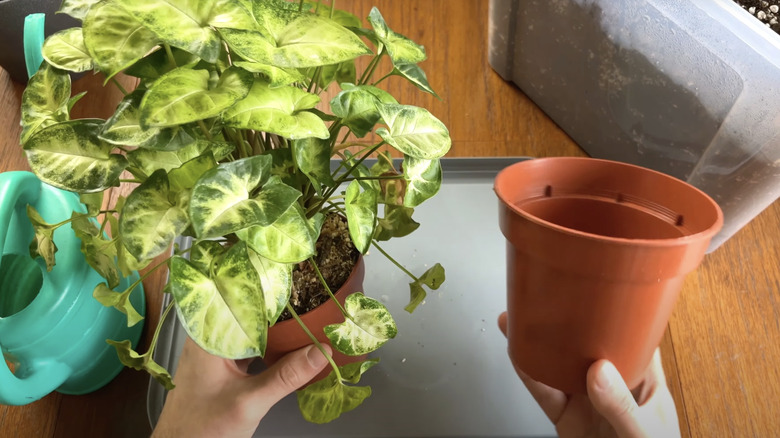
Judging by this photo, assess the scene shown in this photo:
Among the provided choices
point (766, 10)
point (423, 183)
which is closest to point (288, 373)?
point (423, 183)

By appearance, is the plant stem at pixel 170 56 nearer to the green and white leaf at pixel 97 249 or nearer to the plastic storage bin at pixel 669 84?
the green and white leaf at pixel 97 249

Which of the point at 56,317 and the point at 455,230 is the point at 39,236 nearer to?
the point at 56,317

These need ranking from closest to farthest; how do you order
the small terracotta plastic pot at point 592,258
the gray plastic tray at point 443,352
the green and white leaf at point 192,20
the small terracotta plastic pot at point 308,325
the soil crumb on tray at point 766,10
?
the green and white leaf at point 192,20 → the small terracotta plastic pot at point 592,258 → the small terracotta plastic pot at point 308,325 → the gray plastic tray at point 443,352 → the soil crumb on tray at point 766,10

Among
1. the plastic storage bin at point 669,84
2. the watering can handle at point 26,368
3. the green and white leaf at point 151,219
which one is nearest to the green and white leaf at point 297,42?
the green and white leaf at point 151,219

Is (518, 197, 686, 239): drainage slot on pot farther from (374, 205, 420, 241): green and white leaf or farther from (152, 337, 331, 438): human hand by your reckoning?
(152, 337, 331, 438): human hand

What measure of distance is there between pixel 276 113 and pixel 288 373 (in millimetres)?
269

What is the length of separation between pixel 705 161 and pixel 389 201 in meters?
0.42

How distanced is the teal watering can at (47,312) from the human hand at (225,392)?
5.4 inches

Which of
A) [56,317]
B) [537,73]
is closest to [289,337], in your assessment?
[56,317]

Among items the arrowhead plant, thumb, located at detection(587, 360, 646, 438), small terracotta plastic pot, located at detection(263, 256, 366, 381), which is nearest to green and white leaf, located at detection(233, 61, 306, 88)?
the arrowhead plant

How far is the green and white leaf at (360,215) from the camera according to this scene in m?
0.40

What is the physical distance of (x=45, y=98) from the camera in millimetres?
408

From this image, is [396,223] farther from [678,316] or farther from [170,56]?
[678,316]

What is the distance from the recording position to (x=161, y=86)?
0.31m
